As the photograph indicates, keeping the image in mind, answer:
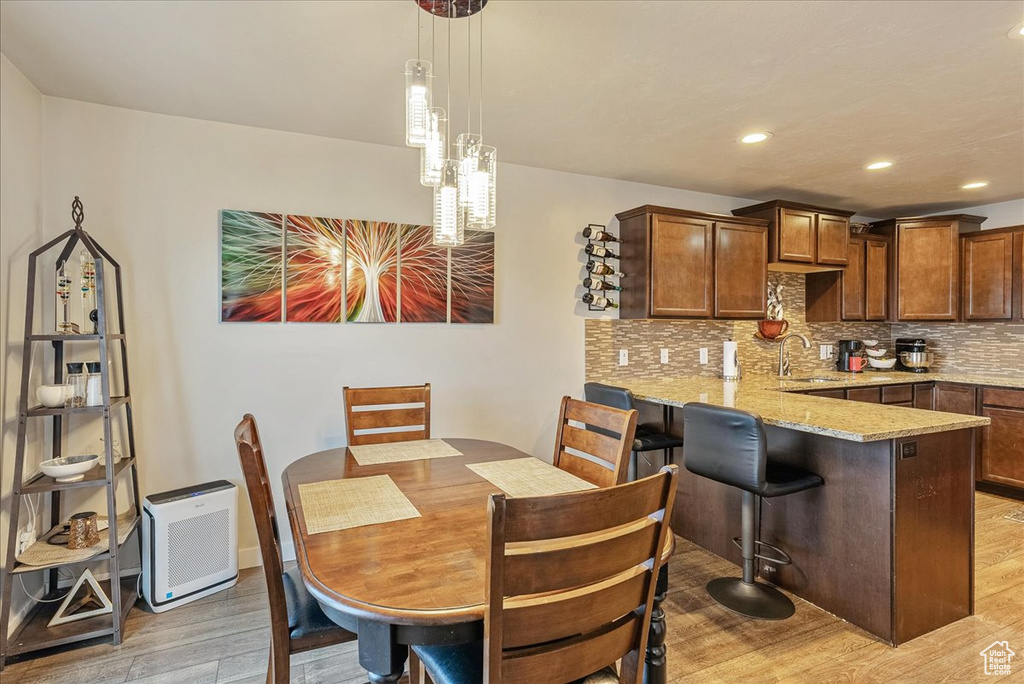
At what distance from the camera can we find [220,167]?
2691 mm

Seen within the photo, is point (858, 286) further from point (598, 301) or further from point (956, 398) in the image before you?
point (598, 301)

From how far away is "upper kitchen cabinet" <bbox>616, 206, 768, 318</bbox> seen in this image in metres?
3.56

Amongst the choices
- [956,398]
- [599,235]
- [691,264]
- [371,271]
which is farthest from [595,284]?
[956,398]

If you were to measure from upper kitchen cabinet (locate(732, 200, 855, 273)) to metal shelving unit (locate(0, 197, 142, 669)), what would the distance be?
4.15 metres

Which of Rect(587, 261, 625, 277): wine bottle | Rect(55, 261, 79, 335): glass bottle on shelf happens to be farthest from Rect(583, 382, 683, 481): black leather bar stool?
Rect(55, 261, 79, 335): glass bottle on shelf

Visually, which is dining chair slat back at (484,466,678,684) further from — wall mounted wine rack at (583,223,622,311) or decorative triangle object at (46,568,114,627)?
wall mounted wine rack at (583,223,622,311)

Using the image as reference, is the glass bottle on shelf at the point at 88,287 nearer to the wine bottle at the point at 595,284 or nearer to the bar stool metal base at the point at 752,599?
the wine bottle at the point at 595,284

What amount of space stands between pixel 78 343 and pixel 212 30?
1606 mm

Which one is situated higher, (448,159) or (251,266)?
(448,159)

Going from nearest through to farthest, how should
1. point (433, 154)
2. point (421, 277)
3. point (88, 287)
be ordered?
point (433, 154), point (88, 287), point (421, 277)

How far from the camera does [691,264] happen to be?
3689mm

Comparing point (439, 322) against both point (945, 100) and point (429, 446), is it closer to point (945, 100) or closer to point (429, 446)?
point (429, 446)

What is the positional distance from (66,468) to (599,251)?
3.12 m

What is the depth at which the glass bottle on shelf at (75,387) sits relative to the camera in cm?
222
